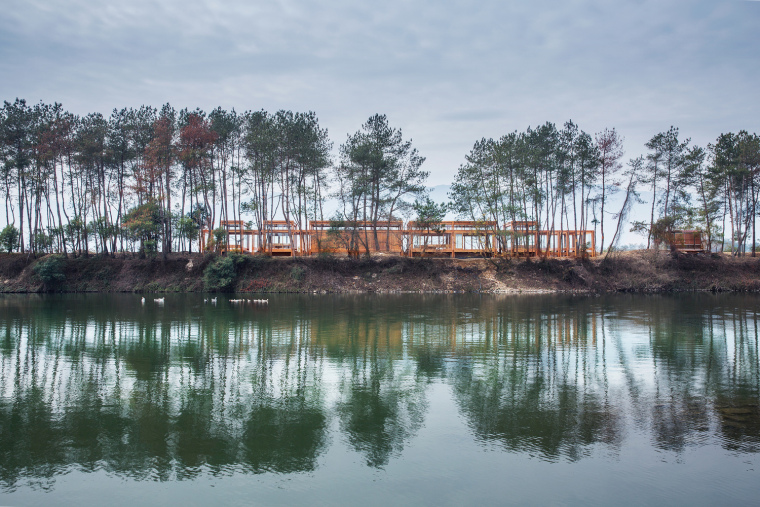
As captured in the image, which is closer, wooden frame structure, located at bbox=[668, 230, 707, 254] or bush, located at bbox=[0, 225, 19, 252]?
wooden frame structure, located at bbox=[668, 230, 707, 254]

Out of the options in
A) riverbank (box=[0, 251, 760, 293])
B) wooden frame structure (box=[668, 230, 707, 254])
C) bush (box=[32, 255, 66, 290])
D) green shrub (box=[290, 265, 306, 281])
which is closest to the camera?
bush (box=[32, 255, 66, 290])

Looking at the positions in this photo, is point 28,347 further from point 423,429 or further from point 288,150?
point 288,150

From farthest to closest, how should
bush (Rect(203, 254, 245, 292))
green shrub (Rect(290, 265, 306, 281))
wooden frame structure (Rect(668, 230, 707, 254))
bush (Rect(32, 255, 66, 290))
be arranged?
wooden frame structure (Rect(668, 230, 707, 254)) → green shrub (Rect(290, 265, 306, 281)) → bush (Rect(32, 255, 66, 290)) → bush (Rect(203, 254, 245, 292))

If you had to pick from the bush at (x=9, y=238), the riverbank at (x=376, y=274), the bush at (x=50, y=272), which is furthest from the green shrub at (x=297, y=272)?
the bush at (x=9, y=238)

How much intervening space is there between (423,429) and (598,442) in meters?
2.81

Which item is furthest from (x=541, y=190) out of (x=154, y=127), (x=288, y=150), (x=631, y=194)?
(x=154, y=127)

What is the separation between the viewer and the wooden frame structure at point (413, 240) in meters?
51.0

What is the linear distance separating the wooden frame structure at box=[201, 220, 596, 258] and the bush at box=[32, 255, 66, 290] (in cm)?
1265

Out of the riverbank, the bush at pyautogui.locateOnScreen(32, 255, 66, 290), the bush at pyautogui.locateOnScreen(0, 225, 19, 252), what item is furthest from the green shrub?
the bush at pyautogui.locateOnScreen(0, 225, 19, 252)

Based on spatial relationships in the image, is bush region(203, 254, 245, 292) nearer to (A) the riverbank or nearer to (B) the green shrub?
(A) the riverbank

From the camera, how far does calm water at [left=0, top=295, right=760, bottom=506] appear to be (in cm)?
666

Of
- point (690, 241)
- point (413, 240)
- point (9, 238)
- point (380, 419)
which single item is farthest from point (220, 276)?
point (690, 241)

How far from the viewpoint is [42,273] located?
45.2 metres

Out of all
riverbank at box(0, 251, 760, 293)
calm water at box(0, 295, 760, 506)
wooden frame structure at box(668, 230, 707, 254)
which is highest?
wooden frame structure at box(668, 230, 707, 254)
